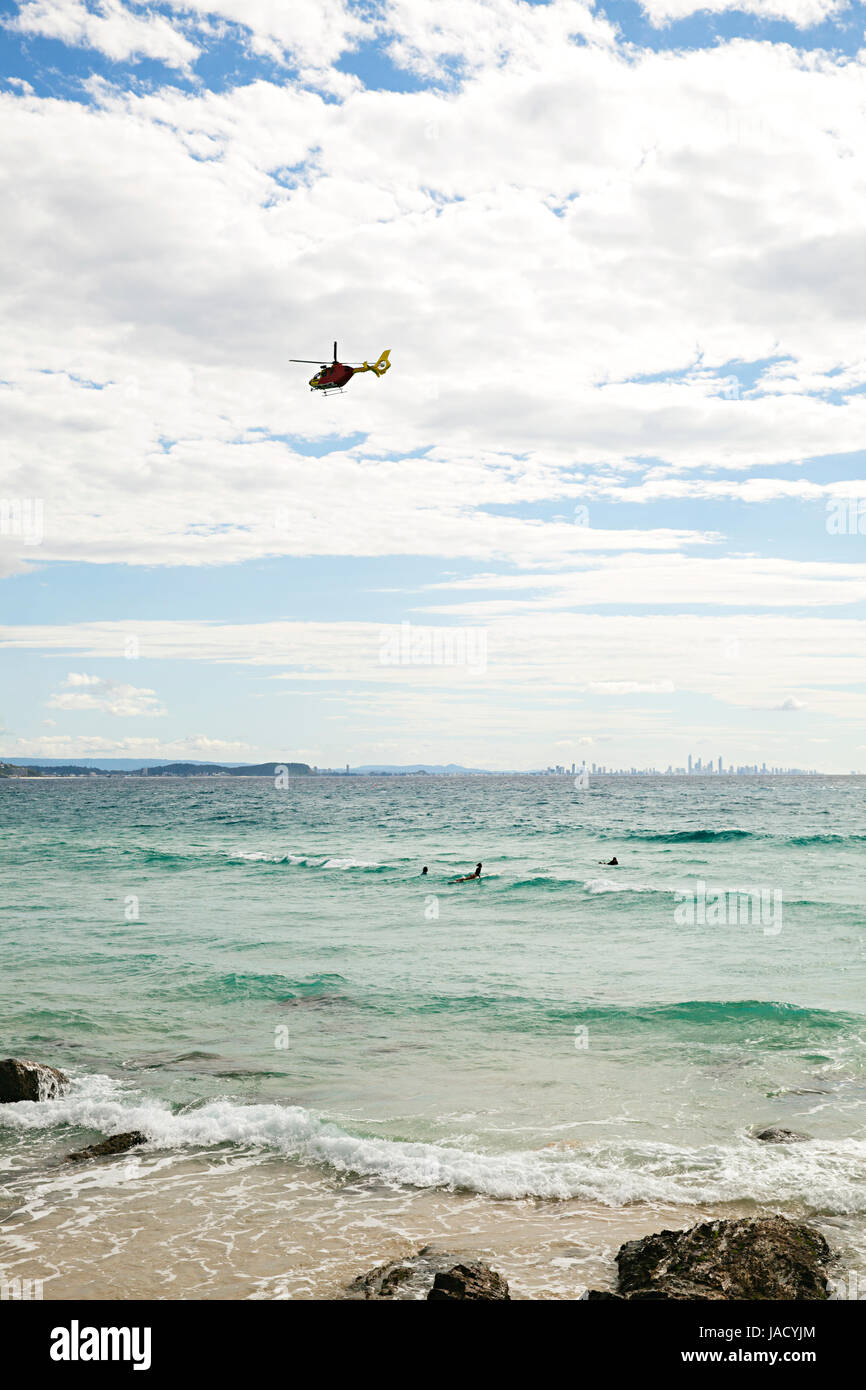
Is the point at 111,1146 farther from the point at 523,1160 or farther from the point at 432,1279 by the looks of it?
the point at 432,1279

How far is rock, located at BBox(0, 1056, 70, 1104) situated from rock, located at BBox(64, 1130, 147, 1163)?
6.77ft

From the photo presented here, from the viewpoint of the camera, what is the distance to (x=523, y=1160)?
1214 cm

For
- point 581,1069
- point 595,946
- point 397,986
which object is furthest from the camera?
point 595,946

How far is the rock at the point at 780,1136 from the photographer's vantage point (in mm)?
12820

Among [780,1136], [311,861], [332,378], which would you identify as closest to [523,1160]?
[780,1136]

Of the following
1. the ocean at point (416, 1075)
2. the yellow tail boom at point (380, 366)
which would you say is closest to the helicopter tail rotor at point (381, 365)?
the yellow tail boom at point (380, 366)

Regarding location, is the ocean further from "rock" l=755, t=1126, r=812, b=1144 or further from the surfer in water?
the surfer in water

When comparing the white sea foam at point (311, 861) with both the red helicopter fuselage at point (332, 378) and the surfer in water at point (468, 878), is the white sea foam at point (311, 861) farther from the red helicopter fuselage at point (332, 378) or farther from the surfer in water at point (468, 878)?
the red helicopter fuselage at point (332, 378)

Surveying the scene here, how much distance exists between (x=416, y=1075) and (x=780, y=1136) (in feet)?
20.5

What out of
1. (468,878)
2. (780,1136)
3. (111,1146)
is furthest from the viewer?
(468,878)

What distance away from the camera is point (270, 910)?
118 ft

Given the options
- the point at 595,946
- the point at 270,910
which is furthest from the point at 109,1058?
the point at 270,910
